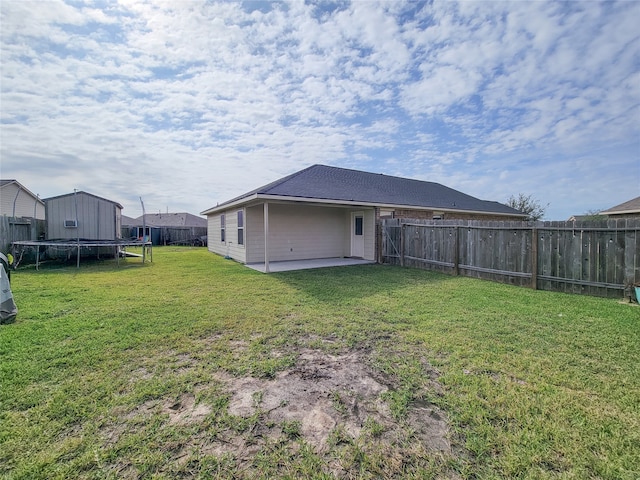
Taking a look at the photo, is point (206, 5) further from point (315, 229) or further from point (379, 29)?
point (315, 229)

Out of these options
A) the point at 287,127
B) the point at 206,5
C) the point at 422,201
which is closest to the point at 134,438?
the point at 206,5

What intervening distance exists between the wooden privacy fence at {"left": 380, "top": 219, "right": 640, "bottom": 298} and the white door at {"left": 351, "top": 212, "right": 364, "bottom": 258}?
3.41m

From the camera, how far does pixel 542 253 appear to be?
6.66 metres

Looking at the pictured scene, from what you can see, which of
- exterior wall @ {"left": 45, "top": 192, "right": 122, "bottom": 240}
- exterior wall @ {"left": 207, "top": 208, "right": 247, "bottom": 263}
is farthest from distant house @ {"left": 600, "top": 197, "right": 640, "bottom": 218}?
exterior wall @ {"left": 45, "top": 192, "right": 122, "bottom": 240}

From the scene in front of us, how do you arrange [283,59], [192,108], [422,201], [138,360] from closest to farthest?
1. [138,360]
2. [283,59]
3. [192,108]
4. [422,201]

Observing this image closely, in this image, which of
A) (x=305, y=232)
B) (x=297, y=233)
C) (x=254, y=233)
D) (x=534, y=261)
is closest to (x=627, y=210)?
(x=534, y=261)

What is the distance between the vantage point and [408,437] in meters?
1.96

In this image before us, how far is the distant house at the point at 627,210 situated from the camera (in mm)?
15859

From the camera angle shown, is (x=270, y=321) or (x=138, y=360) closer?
(x=138, y=360)

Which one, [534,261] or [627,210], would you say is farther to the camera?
[627,210]

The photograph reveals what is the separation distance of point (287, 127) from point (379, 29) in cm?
583

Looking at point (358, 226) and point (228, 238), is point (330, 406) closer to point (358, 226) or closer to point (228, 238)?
point (358, 226)

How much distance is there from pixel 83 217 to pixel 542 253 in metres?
16.9

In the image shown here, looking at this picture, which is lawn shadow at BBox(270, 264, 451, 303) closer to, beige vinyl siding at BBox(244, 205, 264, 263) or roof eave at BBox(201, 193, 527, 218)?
roof eave at BBox(201, 193, 527, 218)
